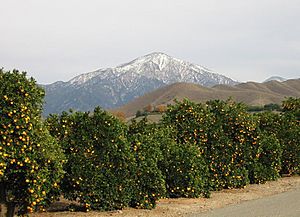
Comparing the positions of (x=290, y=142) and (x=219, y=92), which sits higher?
(x=219, y=92)

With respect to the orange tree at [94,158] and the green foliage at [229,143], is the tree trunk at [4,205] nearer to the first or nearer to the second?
the orange tree at [94,158]

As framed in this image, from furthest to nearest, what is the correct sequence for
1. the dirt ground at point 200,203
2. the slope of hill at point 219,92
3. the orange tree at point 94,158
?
1. the slope of hill at point 219,92
2. the dirt ground at point 200,203
3. the orange tree at point 94,158

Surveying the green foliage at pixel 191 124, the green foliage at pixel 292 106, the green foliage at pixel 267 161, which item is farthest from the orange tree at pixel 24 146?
the green foliage at pixel 292 106

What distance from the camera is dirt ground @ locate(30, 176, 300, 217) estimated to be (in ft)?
34.1

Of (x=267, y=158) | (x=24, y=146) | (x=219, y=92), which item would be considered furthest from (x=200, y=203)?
(x=219, y=92)

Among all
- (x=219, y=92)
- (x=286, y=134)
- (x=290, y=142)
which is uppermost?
(x=219, y=92)

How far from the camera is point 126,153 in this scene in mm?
10633

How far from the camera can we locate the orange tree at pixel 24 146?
8078 millimetres

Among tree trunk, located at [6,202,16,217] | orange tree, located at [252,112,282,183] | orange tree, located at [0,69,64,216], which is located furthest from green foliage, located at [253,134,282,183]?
tree trunk, located at [6,202,16,217]

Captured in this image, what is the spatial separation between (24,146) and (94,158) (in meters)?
2.48

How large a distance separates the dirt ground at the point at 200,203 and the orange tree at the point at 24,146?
1709 millimetres

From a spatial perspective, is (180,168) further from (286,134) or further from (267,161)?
(286,134)

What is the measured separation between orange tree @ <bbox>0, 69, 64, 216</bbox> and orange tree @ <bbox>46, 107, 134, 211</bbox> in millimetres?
1425

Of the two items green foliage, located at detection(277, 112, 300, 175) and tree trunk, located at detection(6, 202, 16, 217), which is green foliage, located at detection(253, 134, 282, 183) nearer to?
green foliage, located at detection(277, 112, 300, 175)
